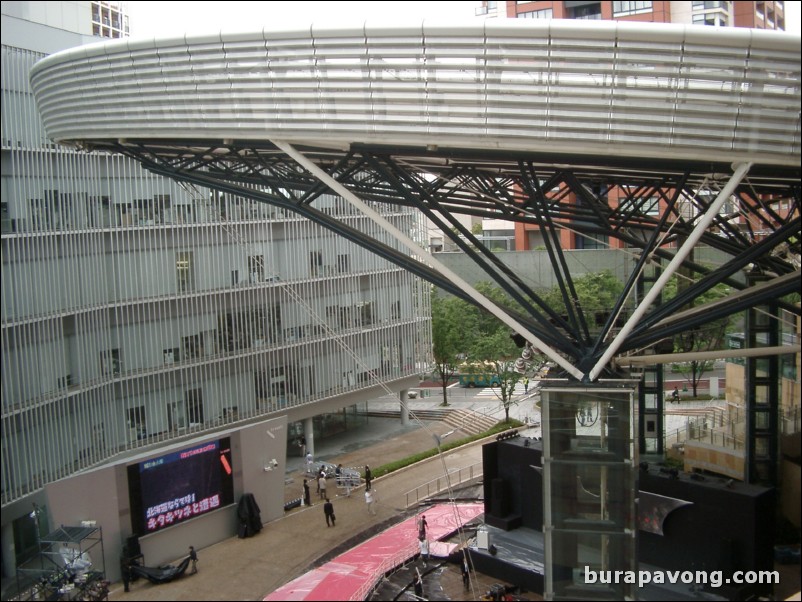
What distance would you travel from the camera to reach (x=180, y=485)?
23.9 m

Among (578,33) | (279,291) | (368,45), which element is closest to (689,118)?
(578,33)

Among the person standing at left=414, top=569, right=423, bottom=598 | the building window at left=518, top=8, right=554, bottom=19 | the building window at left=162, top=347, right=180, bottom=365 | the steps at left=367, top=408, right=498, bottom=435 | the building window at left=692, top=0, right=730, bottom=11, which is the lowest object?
the steps at left=367, top=408, right=498, bottom=435

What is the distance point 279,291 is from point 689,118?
22677mm

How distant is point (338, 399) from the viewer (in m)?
37.4

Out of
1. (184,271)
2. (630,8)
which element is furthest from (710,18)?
(184,271)

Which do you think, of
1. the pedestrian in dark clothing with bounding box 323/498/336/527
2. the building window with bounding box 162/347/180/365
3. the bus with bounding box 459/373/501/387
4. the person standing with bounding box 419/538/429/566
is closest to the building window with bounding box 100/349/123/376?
the building window with bounding box 162/347/180/365

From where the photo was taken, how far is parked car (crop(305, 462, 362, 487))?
31531 mm

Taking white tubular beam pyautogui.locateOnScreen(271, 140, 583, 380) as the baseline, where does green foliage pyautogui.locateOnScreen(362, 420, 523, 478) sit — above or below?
below

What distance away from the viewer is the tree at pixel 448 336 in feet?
150

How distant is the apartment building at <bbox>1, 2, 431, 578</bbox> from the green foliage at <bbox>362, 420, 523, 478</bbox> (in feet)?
13.9

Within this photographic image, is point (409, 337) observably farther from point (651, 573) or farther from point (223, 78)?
point (223, 78)

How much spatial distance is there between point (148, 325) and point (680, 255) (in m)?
20.6

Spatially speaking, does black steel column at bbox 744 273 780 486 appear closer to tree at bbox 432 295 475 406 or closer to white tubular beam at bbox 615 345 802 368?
white tubular beam at bbox 615 345 802 368
